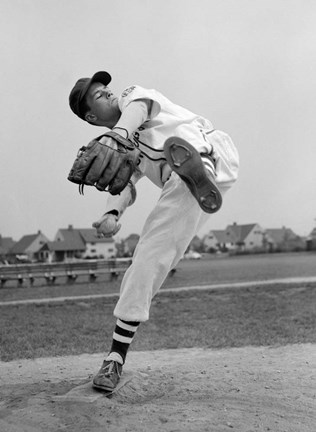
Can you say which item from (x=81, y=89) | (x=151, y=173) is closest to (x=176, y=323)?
(x=151, y=173)

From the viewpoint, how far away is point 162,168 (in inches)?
133

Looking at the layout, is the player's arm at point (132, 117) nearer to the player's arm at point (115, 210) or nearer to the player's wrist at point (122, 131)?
the player's wrist at point (122, 131)

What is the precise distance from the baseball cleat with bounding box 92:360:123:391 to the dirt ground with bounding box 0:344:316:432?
0.22 ft

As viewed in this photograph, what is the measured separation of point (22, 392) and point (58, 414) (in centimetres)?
72

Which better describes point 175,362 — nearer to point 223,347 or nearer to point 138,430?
point 223,347

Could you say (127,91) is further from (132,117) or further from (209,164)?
(209,164)

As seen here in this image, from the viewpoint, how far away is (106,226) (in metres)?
3.38

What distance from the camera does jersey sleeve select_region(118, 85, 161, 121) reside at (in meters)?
3.17

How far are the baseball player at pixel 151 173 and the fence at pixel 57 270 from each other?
649 inches

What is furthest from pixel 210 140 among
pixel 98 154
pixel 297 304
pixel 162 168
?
pixel 297 304

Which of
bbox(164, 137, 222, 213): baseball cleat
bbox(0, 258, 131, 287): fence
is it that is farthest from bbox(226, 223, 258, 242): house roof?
bbox(164, 137, 222, 213): baseball cleat

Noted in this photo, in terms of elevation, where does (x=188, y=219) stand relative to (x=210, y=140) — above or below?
below

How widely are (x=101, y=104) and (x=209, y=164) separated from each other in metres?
0.78

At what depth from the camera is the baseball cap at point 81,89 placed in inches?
131
